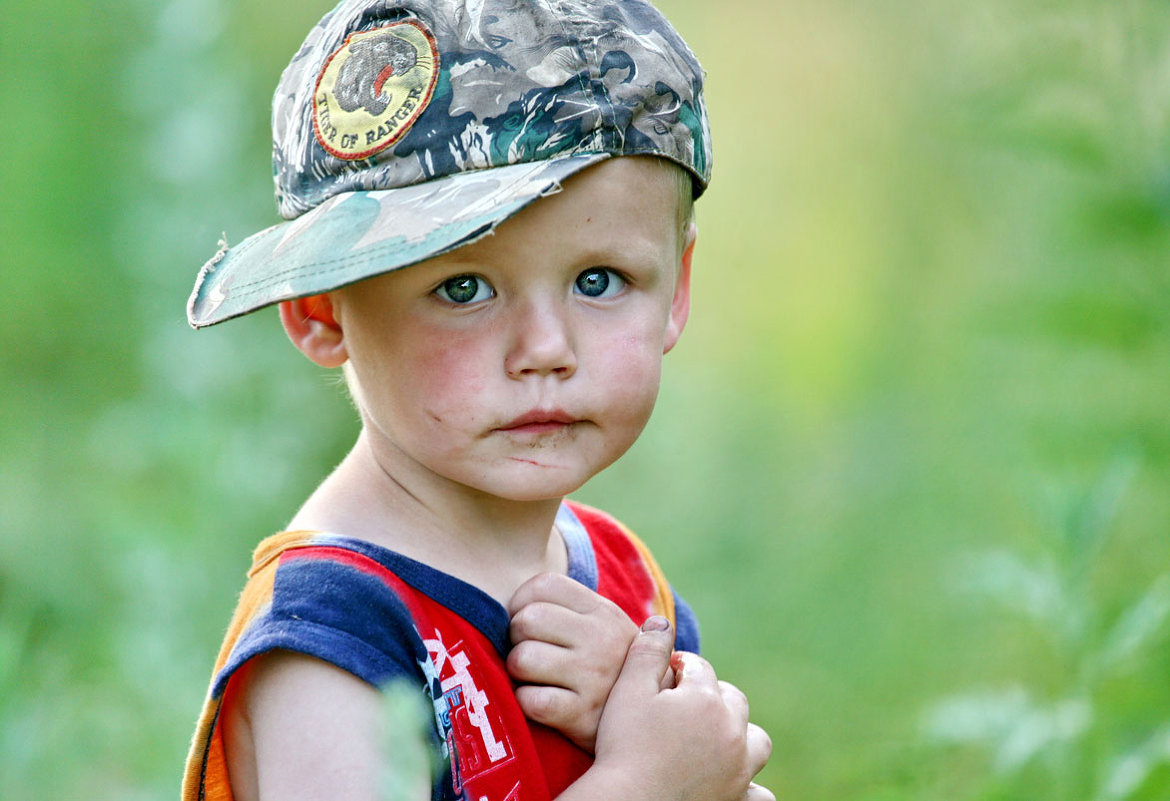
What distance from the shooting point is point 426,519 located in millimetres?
1830

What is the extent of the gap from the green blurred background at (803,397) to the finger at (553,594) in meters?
0.68

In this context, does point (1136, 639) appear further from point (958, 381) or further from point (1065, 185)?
point (958, 381)

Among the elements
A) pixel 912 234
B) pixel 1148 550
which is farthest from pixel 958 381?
pixel 1148 550

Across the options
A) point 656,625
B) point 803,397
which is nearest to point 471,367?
point 656,625

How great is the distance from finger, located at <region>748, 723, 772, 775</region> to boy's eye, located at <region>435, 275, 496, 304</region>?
0.68 m

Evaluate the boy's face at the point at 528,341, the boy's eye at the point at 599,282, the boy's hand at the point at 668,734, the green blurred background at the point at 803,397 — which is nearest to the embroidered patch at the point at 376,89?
the boy's face at the point at 528,341

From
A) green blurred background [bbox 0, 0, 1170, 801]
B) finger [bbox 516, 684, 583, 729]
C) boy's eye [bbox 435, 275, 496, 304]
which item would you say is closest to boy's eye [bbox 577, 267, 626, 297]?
boy's eye [bbox 435, 275, 496, 304]

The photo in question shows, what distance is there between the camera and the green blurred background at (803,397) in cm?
310

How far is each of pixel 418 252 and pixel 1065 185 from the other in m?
3.70

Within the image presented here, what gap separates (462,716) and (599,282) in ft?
1.80

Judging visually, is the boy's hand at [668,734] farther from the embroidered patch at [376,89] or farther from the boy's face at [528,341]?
the embroidered patch at [376,89]

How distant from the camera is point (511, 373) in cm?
170

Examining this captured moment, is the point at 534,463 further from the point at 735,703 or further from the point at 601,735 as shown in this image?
the point at 735,703

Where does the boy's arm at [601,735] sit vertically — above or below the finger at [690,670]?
below
